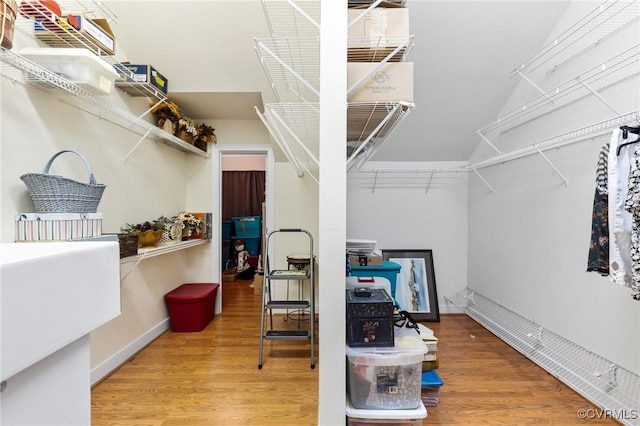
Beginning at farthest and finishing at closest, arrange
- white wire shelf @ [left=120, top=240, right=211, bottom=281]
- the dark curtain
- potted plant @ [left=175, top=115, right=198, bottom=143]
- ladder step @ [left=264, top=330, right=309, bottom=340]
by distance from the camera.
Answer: the dark curtain
potted plant @ [left=175, top=115, right=198, bottom=143]
ladder step @ [left=264, top=330, right=309, bottom=340]
white wire shelf @ [left=120, top=240, right=211, bottom=281]

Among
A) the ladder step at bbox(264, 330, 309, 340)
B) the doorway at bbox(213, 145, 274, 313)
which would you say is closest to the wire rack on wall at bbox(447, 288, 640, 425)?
the ladder step at bbox(264, 330, 309, 340)

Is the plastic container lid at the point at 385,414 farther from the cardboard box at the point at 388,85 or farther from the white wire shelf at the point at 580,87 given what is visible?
the white wire shelf at the point at 580,87

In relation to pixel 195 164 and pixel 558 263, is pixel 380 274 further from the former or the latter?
pixel 195 164

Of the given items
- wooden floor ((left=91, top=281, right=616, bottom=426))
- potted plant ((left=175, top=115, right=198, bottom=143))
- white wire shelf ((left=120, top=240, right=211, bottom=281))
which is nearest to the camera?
wooden floor ((left=91, top=281, right=616, bottom=426))

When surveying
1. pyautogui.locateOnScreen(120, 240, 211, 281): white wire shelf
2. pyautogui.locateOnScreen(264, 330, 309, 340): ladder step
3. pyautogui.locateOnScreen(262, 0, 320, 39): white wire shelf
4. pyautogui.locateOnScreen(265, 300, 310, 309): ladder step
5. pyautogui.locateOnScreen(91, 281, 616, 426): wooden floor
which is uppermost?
pyautogui.locateOnScreen(262, 0, 320, 39): white wire shelf

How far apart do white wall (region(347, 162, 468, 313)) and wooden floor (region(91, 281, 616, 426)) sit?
765 millimetres

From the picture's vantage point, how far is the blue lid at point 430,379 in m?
1.58

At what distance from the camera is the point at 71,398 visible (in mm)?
566

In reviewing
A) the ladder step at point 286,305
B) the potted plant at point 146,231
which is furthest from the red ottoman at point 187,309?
the ladder step at point 286,305

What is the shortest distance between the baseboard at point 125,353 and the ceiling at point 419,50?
6.99ft

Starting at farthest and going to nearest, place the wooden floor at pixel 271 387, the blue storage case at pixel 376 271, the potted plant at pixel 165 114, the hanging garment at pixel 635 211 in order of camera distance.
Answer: the potted plant at pixel 165 114, the blue storage case at pixel 376 271, the wooden floor at pixel 271 387, the hanging garment at pixel 635 211

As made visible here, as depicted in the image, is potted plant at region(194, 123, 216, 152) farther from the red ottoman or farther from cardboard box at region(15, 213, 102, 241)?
cardboard box at region(15, 213, 102, 241)

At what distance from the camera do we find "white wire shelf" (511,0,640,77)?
1.49 metres

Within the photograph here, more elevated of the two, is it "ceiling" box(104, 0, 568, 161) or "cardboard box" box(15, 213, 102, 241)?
"ceiling" box(104, 0, 568, 161)
